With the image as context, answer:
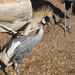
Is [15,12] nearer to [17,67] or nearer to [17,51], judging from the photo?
[17,51]

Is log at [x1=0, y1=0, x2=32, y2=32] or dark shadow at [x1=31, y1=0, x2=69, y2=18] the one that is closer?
log at [x1=0, y1=0, x2=32, y2=32]

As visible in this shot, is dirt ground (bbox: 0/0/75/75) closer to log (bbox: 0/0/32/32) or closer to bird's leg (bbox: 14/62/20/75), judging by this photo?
bird's leg (bbox: 14/62/20/75)

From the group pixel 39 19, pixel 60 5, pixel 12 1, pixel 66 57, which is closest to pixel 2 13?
pixel 12 1

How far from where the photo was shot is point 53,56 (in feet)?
27.3


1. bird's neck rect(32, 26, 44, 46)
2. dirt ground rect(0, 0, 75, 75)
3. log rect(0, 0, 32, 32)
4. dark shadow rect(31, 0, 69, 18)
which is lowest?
dirt ground rect(0, 0, 75, 75)

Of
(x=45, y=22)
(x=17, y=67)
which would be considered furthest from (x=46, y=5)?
(x=17, y=67)

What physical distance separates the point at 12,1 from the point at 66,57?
2.22 metres

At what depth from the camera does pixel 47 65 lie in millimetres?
7957

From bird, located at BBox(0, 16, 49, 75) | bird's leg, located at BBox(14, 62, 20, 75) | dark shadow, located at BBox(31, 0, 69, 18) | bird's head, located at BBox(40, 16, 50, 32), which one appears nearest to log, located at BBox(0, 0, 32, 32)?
bird's head, located at BBox(40, 16, 50, 32)

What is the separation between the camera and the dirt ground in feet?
25.4

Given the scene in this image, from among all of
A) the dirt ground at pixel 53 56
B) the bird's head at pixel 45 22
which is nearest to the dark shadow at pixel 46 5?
the bird's head at pixel 45 22

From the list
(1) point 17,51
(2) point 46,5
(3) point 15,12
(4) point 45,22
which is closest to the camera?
(1) point 17,51

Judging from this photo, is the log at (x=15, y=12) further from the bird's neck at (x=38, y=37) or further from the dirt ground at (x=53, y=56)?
the dirt ground at (x=53, y=56)

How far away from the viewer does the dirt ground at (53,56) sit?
773 centimetres
